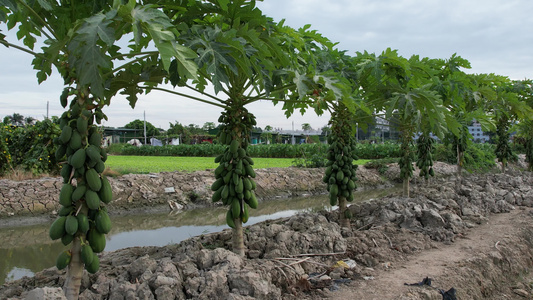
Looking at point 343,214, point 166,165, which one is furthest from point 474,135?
point 343,214

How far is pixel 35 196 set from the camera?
832 centimetres

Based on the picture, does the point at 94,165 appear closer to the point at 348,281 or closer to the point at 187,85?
the point at 187,85

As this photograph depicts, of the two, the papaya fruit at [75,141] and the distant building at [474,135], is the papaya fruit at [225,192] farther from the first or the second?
the distant building at [474,135]

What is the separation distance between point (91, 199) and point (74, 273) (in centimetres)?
58

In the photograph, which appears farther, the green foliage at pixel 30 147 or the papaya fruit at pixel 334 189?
the green foliage at pixel 30 147

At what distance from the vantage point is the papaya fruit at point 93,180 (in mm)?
2555

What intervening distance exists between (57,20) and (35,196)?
6796 millimetres

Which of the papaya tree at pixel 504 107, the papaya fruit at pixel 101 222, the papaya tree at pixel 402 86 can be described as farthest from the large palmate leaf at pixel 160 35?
the papaya tree at pixel 504 107

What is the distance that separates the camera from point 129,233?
22.7 feet

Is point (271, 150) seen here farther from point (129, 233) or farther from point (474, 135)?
point (474, 135)

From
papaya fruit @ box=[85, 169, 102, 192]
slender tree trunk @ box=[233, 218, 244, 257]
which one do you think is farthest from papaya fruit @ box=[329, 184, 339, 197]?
papaya fruit @ box=[85, 169, 102, 192]

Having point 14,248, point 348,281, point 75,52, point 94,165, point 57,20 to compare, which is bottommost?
point 14,248

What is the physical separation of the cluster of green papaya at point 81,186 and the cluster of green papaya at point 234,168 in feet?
4.58

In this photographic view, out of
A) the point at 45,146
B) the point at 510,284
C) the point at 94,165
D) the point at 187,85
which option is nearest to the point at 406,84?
the point at 510,284
